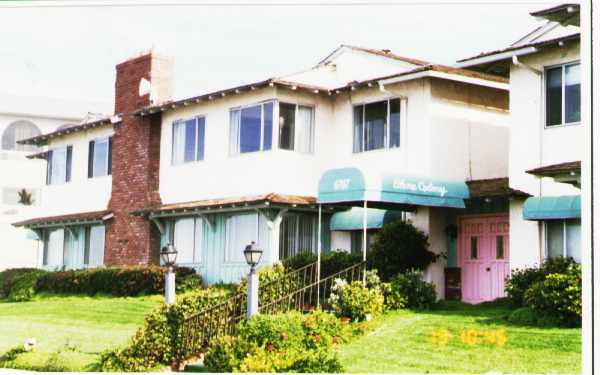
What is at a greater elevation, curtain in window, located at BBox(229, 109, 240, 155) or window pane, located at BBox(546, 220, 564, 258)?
curtain in window, located at BBox(229, 109, 240, 155)

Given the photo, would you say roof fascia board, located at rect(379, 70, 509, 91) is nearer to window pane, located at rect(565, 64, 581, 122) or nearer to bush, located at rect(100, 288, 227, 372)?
window pane, located at rect(565, 64, 581, 122)

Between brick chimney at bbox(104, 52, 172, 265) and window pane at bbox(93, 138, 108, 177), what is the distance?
83cm

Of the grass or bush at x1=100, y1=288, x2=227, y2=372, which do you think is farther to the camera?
bush at x1=100, y1=288, x2=227, y2=372

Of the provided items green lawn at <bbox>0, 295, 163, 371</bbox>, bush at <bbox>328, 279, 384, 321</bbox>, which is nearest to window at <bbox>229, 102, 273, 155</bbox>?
green lawn at <bbox>0, 295, 163, 371</bbox>

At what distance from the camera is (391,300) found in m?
21.6

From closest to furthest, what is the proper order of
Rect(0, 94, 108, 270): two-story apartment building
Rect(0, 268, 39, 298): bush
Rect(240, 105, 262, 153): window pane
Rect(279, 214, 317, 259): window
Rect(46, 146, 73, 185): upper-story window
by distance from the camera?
Rect(279, 214, 317, 259): window < Rect(240, 105, 262, 153): window pane < Rect(0, 268, 39, 298): bush < Rect(46, 146, 73, 185): upper-story window < Rect(0, 94, 108, 270): two-story apartment building

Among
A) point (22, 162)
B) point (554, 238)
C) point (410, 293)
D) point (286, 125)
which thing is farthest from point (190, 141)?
point (22, 162)

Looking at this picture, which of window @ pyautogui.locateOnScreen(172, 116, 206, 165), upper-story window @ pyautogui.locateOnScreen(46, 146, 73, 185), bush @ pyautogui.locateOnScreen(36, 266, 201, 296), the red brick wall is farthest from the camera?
upper-story window @ pyautogui.locateOnScreen(46, 146, 73, 185)

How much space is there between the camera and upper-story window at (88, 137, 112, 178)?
111ft

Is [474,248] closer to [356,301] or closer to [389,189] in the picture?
[389,189]

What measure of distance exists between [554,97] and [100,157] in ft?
57.0

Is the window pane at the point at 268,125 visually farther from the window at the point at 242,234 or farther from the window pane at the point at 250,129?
the window at the point at 242,234

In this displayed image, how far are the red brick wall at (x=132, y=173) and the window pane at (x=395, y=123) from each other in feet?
28.5

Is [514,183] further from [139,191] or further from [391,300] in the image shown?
[139,191]
